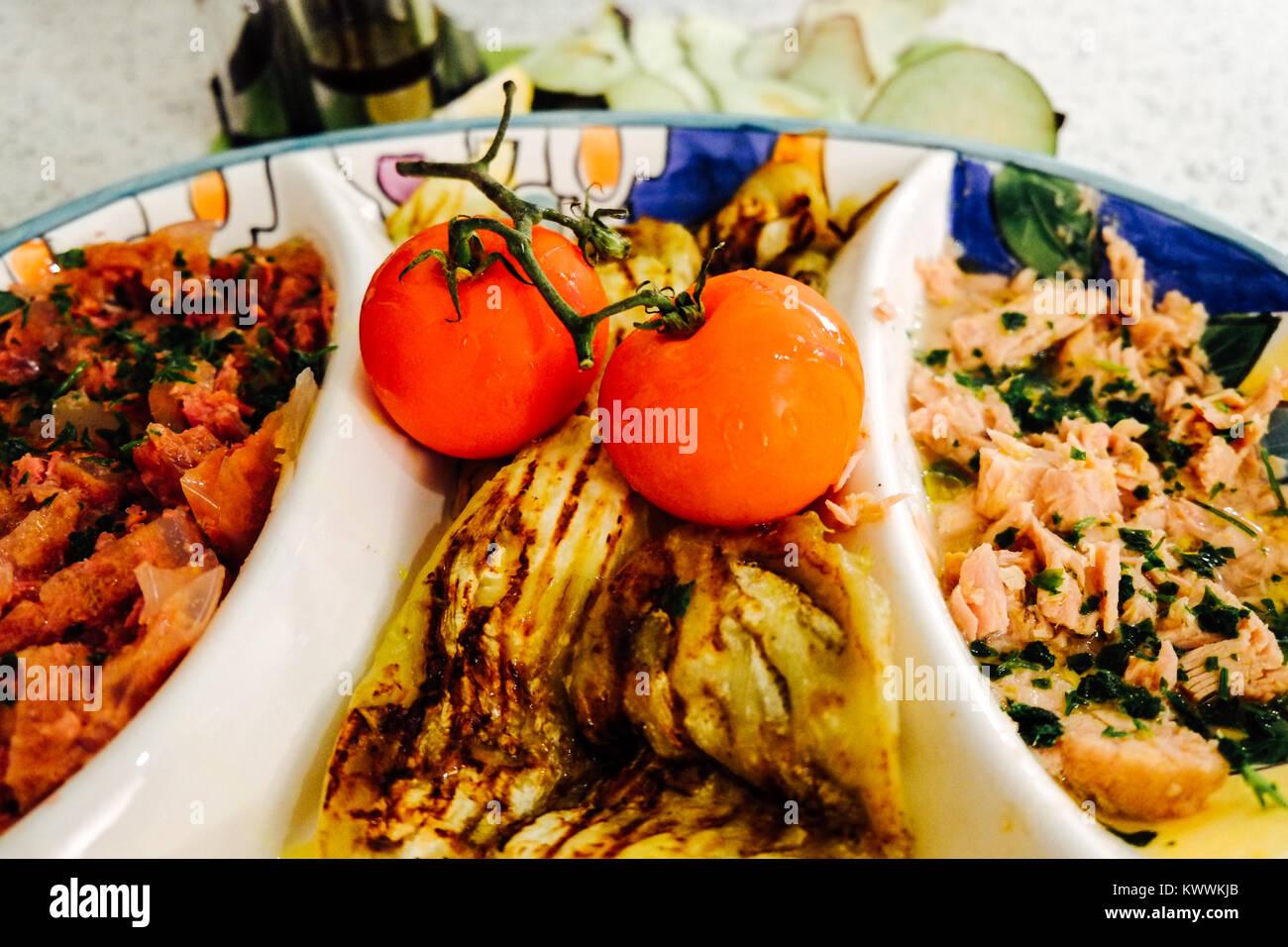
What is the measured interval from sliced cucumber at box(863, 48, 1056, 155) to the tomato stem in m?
1.85

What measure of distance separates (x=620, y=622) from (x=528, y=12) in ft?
11.5

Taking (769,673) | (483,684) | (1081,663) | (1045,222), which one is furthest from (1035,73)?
(483,684)

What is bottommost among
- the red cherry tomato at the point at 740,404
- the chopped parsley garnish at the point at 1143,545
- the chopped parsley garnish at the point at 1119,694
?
the chopped parsley garnish at the point at 1119,694

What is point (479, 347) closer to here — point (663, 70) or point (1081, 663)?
point (1081, 663)

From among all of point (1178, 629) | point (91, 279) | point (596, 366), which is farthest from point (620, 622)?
point (91, 279)

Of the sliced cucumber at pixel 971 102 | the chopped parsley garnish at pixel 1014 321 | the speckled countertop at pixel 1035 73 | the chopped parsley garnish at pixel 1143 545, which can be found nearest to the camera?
the chopped parsley garnish at pixel 1143 545

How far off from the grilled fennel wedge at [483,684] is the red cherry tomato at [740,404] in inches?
7.0

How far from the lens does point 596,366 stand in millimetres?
1782

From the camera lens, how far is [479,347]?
1.59 m

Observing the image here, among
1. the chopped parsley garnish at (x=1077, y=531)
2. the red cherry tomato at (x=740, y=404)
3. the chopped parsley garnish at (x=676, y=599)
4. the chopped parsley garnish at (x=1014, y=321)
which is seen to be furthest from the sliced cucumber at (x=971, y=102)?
the chopped parsley garnish at (x=676, y=599)

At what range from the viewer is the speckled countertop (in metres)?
3.16

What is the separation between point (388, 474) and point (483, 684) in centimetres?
53

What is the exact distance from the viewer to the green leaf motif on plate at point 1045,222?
90.0 inches

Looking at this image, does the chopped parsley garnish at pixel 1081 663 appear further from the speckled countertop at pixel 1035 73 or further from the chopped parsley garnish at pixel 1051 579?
the speckled countertop at pixel 1035 73
